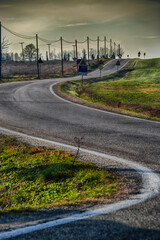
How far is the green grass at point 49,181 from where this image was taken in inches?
146

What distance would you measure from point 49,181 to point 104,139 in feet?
8.82

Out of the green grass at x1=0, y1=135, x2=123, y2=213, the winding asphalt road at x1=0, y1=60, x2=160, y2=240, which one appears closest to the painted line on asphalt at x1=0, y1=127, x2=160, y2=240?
the winding asphalt road at x1=0, y1=60, x2=160, y2=240

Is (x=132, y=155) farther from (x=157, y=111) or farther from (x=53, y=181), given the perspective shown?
(x=157, y=111)

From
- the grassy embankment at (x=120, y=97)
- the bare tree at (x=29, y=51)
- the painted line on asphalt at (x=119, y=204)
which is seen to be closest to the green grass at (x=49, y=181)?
the painted line on asphalt at (x=119, y=204)

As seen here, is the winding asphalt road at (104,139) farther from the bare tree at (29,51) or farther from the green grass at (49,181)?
the bare tree at (29,51)

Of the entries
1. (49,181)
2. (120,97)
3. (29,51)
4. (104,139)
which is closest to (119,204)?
(49,181)

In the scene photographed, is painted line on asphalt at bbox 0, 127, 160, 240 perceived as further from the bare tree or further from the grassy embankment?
the bare tree

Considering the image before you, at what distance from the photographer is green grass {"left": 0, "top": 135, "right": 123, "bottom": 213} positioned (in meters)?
3.70

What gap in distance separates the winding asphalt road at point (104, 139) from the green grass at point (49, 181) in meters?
0.70

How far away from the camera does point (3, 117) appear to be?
397 inches

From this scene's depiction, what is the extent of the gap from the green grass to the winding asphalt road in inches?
27.7

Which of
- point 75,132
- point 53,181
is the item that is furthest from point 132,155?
point 75,132

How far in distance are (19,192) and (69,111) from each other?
716cm

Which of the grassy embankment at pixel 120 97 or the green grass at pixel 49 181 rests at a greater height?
the grassy embankment at pixel 120 97
